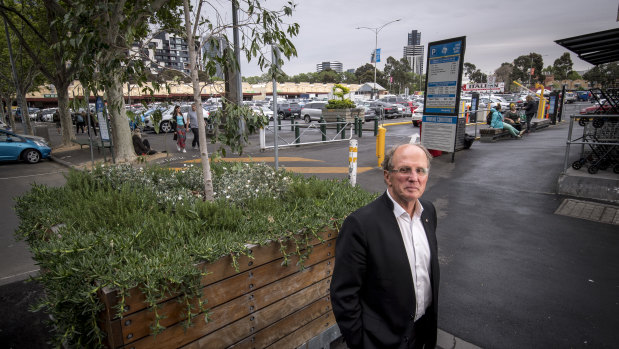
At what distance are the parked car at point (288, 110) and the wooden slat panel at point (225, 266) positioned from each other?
32828 mm

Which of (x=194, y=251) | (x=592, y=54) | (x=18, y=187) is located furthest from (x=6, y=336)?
(x=592, y=54)

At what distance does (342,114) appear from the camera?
22.7 meters

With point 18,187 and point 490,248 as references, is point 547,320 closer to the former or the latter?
point 490,248

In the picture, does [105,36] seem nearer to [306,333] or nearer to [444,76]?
[306,333]

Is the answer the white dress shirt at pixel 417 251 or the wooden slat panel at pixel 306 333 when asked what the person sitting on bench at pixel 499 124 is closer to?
the wooden slat panel at pixel 306 333

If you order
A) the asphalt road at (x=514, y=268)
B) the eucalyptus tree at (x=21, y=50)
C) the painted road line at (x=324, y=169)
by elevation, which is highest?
the eucalyptus tree at (x=21, y=50)

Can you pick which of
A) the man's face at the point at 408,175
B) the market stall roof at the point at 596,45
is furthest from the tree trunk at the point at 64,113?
the market stall roof at the point at 596,45

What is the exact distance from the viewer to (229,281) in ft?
8.39

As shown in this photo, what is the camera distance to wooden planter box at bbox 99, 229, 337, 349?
2136 mm

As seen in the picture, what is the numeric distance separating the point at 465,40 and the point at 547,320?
28.8 feet

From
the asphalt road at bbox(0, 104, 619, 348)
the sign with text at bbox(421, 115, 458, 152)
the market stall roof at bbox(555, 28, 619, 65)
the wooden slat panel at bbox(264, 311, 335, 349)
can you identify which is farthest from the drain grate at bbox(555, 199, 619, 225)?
the wooden slat panel at bbox(264, 311, 335, 349)

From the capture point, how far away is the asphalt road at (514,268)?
3646 mm

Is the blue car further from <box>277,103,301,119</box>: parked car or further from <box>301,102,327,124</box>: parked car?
<box>277,103,301,119</box>: parked car

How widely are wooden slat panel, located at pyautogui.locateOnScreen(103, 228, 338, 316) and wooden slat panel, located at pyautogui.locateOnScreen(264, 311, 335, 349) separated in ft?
2.60
